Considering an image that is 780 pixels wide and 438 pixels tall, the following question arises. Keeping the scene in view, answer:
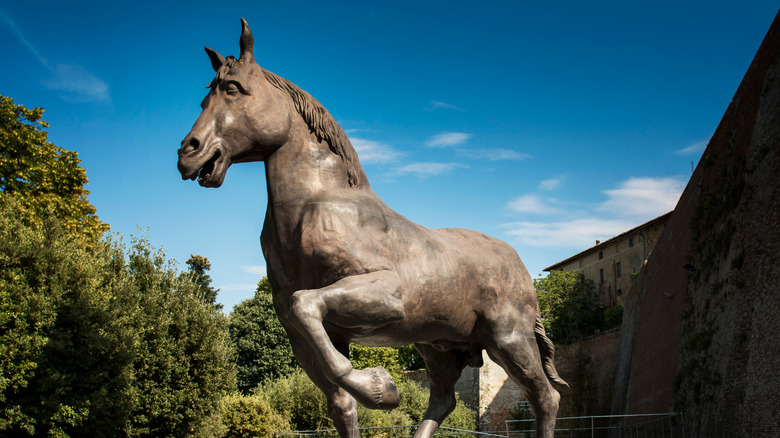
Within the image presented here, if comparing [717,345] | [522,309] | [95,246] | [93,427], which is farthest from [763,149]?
[95,246]

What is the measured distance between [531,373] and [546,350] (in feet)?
1.63

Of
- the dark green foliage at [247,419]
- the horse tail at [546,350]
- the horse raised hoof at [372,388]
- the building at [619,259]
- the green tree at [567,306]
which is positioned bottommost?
the dark green foliage at [247,419]

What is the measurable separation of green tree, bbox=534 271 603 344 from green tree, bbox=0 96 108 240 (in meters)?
33.5

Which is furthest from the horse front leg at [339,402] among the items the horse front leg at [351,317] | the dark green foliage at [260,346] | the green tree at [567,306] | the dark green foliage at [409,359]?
the dark green foliage at [409,359]

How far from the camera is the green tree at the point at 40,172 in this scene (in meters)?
21.5

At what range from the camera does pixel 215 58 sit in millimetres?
4379

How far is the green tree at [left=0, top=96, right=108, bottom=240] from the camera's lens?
70.5ft

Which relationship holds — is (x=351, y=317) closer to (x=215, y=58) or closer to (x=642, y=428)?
(x=215, y=58)

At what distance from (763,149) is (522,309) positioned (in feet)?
47.7

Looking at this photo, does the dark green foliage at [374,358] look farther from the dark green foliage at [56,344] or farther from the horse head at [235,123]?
the horse head at [235,123]

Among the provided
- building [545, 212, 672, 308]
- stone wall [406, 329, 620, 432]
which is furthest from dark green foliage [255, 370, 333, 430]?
building [545, 212, 672, 308]

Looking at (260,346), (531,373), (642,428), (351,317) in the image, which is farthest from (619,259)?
(351,317)

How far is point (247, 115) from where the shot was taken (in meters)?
4.13

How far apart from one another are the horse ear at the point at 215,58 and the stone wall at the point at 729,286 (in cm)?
1386
